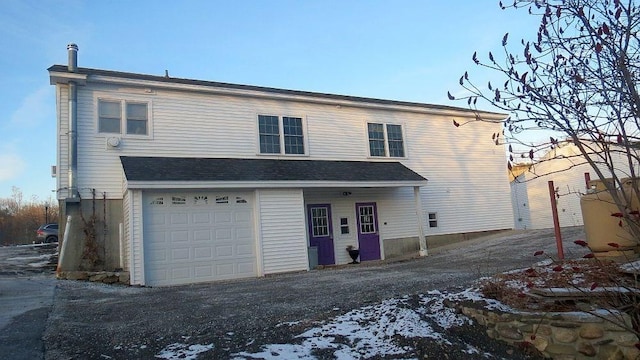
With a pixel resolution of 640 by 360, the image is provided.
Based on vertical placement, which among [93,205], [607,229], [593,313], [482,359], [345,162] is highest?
[345,162]

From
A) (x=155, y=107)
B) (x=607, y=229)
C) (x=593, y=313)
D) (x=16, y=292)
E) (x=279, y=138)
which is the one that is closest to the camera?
(x=593, y=313)

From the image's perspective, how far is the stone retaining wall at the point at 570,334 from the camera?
4.82m

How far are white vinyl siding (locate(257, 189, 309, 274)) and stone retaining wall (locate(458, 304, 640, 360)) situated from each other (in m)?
8.59

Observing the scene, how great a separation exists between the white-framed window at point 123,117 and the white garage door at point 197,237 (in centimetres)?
234

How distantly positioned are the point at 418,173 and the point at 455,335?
507 inches

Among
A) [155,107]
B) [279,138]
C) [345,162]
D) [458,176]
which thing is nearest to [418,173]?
[458,176]

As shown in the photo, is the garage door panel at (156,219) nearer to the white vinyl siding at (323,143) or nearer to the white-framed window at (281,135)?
the white vinyl siding at (323,143)

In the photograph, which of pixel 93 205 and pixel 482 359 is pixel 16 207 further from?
pixel 482 359

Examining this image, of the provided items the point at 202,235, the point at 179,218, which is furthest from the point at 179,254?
the point at 179,218

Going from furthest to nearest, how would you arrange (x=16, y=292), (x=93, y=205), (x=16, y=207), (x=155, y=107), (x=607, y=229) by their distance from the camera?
1. (x=16, y=207)
2. (x=155, y=107)
3. (x=93, y=205)
4. (x=16, y=292)
5. (x=607, y=229)

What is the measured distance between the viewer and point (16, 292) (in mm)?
9641

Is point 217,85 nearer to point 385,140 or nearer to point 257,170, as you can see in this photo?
point 257,170

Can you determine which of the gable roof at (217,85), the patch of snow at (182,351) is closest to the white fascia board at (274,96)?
the gable roof at (217,85)

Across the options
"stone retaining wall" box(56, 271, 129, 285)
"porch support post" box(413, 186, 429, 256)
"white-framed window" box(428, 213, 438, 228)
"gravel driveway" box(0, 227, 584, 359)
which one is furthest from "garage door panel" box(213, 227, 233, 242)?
"white-framed window" box(428, 213, 438, 228)
